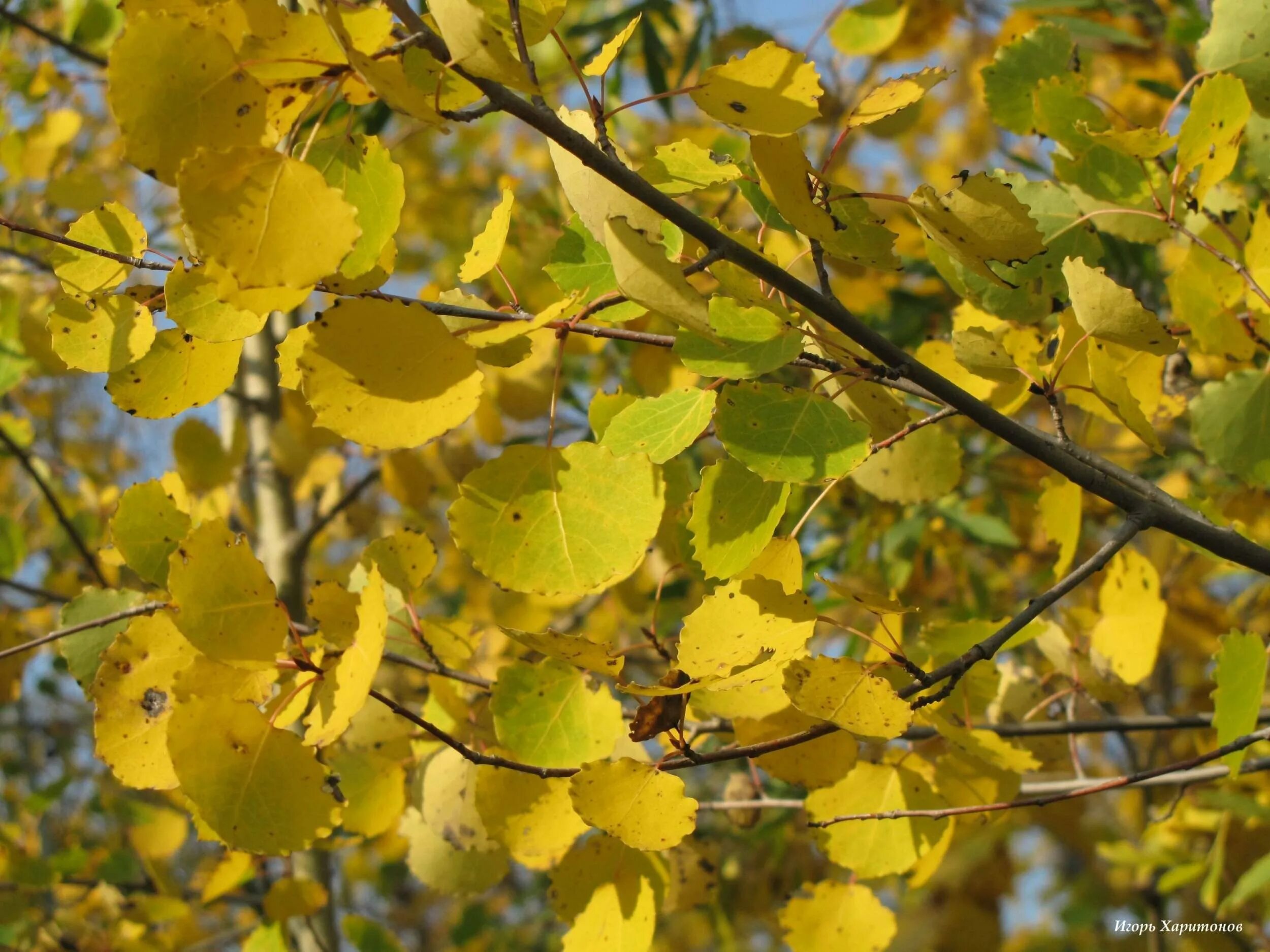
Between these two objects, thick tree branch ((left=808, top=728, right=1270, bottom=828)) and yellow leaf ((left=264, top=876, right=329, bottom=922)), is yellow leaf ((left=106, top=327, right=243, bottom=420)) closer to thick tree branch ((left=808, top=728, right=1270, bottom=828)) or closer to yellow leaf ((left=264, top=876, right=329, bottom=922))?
thick tree branch ((left=808, top=728, right=1270, bottom=828))

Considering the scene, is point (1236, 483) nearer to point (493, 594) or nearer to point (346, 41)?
point (493, 594)

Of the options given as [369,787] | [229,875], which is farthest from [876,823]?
[229,875]

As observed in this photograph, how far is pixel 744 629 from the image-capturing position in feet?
1.98

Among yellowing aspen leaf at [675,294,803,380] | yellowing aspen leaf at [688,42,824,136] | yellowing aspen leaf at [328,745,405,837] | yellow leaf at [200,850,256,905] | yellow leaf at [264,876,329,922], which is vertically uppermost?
yellowing aspen leaf at [688,42,824,136]

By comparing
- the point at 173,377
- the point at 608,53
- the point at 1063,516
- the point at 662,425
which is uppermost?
the point at 608,53

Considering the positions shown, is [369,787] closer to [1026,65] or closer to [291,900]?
[291,900]

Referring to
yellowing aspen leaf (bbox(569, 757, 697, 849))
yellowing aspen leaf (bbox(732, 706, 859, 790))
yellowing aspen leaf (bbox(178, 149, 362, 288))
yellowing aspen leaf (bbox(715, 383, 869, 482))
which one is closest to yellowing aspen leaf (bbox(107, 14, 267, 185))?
yellowing aspen leaf (bbox(178, 149, 362, 288))

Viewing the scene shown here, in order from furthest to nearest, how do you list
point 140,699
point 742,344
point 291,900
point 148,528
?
1. point 291,900
2. point 148,528
3. point 140,699
4. point 742,344

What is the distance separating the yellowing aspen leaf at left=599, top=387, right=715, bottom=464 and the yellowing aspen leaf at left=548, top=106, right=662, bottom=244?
0.34 feet

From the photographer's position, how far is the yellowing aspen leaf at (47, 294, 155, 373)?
65 cm

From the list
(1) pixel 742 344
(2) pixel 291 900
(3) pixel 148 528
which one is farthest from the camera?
(2) pixel 291 900

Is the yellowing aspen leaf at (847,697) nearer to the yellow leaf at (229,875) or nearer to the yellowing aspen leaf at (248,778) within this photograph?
the yellowing aspen leaf at (248,778)

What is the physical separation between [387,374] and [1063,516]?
21.4 inches

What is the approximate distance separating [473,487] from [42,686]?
7.00 feet
